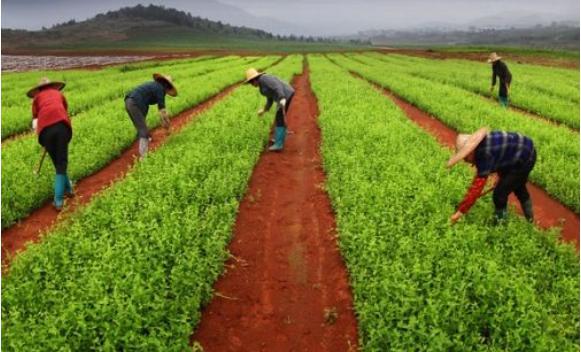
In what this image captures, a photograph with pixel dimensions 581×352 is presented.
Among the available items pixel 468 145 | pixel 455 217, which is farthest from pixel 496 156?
pixel 455 217

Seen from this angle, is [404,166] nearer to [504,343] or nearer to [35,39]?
[504,343]

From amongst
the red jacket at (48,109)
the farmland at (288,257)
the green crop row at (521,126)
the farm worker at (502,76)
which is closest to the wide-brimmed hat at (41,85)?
the red jacket at (48,109)

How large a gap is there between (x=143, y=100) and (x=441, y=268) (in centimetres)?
802

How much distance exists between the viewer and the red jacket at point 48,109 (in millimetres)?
9203

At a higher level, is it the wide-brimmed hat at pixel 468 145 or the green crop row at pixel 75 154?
the wide-brimmed hat at pixel 468 145

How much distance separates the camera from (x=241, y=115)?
52.1ft

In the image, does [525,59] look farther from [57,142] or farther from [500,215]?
[57,142]

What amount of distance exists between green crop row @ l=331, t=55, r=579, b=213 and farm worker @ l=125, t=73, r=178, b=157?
27.9 ft

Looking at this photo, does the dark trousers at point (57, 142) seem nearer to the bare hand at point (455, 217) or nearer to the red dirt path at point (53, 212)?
the red dirt path at point (53, 212)

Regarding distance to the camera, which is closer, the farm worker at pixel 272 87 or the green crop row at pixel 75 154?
the green crop row at pixel 75 154

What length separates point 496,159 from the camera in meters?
6.95

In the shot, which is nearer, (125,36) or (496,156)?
(496,156)

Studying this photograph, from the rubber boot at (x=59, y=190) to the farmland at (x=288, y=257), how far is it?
0.48m

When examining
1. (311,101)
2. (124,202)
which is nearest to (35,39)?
(311,101)
